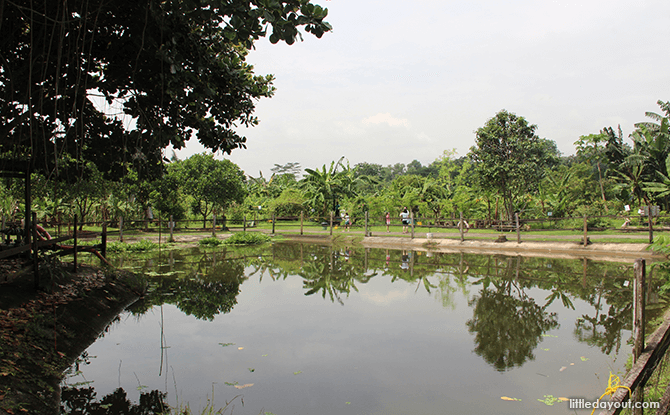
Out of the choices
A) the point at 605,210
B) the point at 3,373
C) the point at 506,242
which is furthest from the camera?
the point at 605,210

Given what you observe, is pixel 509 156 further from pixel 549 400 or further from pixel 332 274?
pixel 549 400

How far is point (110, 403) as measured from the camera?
423cm

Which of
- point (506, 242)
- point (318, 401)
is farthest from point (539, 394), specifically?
point (506, 242)

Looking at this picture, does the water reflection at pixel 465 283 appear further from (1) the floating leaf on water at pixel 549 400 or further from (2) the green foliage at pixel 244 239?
(2) the green foliage at pixel 244 239

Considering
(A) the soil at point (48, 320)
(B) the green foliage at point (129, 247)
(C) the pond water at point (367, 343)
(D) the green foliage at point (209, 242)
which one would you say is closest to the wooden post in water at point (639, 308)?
(C) the pond water at point (367, 343)

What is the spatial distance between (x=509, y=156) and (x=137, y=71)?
19.7 meters

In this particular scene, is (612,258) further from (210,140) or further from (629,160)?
(210,140)

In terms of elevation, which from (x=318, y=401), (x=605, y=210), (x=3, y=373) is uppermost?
(x=605, y=210)

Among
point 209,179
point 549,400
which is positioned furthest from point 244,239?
point 549,400

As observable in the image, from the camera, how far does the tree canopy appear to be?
415cm

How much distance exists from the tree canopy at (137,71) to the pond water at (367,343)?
Result: 2.62m

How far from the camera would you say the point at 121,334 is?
644 centimetres

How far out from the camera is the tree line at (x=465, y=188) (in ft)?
66.7

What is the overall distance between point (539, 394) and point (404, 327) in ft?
8.80
